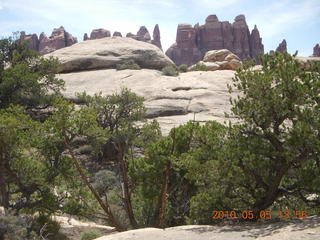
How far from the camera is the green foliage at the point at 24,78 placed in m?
28.3

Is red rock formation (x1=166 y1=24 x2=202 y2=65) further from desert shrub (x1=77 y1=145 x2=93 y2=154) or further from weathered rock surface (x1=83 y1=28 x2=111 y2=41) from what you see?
desert shrub (x1=77 y1=145 x2=93 y2=154)

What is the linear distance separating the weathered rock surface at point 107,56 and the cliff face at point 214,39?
61.2 m

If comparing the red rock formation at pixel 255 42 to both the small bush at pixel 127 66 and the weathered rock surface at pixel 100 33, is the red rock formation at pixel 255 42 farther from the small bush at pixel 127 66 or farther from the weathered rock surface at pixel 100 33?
the small bush at pixel 127 66

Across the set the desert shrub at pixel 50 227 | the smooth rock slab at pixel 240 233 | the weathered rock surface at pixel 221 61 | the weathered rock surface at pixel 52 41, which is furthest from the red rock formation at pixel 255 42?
the smooth rock slab at pixel 240 233

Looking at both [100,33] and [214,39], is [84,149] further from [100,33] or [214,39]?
[100,33]

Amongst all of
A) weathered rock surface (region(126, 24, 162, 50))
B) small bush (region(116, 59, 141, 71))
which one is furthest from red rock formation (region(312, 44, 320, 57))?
small bush (region(116, 59, 141, 71))

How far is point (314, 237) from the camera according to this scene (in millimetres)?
5750

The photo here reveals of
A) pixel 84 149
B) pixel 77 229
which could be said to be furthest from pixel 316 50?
pixel 77 229

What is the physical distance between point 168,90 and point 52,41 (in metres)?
82.2

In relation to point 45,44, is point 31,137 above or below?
below

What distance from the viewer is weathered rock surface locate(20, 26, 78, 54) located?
104 meters

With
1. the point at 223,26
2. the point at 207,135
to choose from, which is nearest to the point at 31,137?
the point at 207,135

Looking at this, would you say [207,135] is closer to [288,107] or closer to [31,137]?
[288,107]

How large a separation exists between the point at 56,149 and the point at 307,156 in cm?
840
